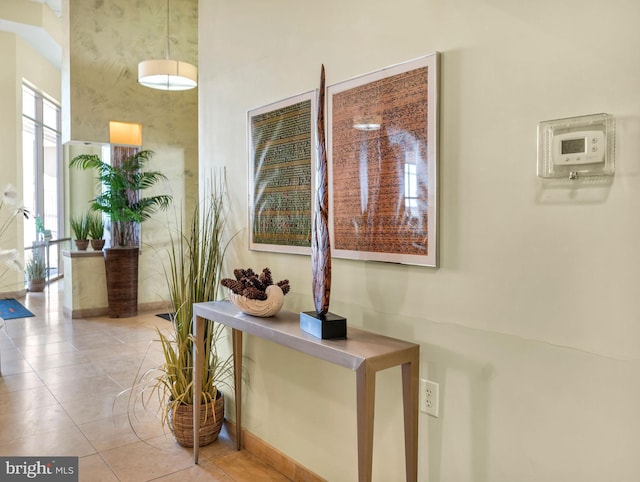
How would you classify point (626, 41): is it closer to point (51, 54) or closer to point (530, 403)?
point (530, 403)

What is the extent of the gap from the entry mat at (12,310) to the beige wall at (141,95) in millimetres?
1487

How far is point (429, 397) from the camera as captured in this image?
1.75 meters

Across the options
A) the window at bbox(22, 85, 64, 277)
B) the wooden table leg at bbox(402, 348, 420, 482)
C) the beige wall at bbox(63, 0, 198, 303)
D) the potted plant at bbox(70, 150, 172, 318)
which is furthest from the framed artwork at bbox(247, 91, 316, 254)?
the window at bbox(22, 85, 64, 277)

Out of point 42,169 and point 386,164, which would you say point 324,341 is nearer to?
point 386,164

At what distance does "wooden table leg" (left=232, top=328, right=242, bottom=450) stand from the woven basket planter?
137 millimetres

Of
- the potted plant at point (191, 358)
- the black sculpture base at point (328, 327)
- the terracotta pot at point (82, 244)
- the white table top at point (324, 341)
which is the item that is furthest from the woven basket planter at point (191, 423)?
the terracotta pot at point (82, 244)

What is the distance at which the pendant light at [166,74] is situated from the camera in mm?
4773

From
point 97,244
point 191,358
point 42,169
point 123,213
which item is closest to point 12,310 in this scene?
point 97,244

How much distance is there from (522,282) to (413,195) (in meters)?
0.50

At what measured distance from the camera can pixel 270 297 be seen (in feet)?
6.97

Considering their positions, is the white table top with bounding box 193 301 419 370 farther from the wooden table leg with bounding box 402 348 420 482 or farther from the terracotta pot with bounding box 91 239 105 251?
the terracotta pot with bounding box 91 239 105 251

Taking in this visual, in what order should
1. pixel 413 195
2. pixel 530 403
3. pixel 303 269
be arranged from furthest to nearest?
pixel 303 269, pixel 413 195, pixel 530 403

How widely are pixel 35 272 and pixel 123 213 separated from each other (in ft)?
10.7

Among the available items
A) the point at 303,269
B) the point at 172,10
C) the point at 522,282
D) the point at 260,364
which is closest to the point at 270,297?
the point at 303,269
